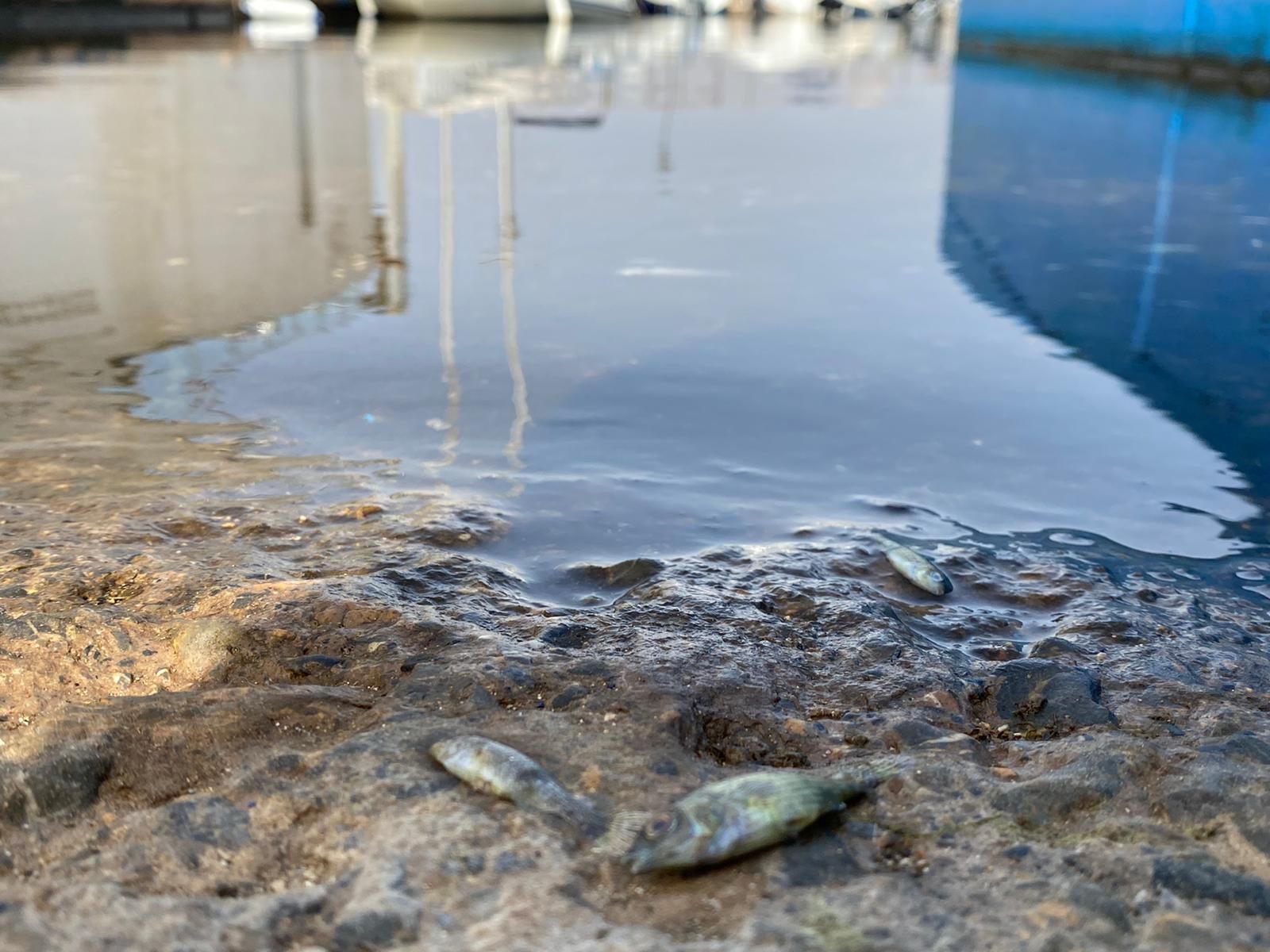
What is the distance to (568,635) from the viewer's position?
8.46 ft

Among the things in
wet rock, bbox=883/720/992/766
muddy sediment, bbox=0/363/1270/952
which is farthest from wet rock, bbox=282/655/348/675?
wet rock, bbox=883/720/992/766

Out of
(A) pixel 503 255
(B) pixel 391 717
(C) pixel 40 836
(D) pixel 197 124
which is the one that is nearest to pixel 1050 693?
(B) pixel 391 717

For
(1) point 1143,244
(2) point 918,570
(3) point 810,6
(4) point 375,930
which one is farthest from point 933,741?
(3) point 810,6

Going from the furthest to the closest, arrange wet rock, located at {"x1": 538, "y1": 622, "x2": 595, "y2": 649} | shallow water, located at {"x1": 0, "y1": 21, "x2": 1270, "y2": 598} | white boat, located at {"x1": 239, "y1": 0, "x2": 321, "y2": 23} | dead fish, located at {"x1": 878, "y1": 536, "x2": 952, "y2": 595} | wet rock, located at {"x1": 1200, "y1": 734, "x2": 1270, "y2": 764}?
white boat, located at {"x1": 239, "y1": 0, "x2": 321, "y2": 23}, shallow water, located at {"x1": 0, "y1": 21, "x2": 1270, "y2": 598}, dead fish, located at {"x1": 878, "y1": 536, "x2": 952, "y2": 595}, wet rock, located at {"x1": 538, "y1": 622, "x2": 595, "y2": 649}, wet rock, located at {"x1": 1200, "y1": 734, "x2": 1270, "y2": 764}

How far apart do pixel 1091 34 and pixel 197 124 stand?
46.1ft

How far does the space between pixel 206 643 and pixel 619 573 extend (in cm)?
102

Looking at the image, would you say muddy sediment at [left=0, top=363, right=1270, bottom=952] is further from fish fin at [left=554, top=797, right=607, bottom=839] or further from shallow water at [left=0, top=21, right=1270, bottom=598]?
shallow water at [left=0, top=21, right=1270, bottom=598]

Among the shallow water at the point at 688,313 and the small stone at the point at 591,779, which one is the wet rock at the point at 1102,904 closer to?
the small stone at the point at 591,779

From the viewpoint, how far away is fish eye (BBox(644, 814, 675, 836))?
1.75 meters

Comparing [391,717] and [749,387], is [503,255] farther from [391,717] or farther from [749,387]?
[391,717]

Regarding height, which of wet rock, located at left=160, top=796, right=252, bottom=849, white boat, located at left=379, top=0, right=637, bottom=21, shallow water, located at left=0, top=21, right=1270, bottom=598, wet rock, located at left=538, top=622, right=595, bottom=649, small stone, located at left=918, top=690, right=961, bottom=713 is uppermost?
white boat, located at left=379, top=0, right=637, bottom=21

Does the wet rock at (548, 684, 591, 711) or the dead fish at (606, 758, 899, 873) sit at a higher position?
the dead fish at (606, 758, 899, 873)

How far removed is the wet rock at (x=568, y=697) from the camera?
7.39ft

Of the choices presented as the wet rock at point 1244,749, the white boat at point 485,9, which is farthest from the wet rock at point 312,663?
the white boat at point 485,9
